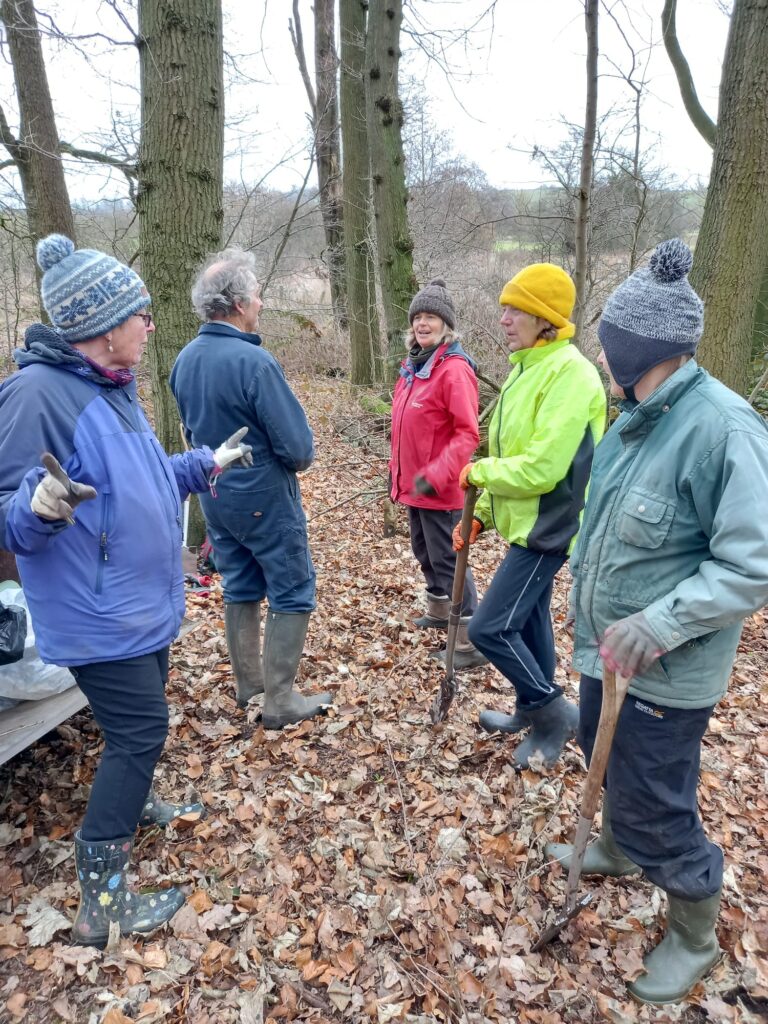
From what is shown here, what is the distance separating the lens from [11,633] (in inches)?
108

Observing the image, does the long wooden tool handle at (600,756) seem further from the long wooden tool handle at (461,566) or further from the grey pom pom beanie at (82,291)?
the grey pom pom beanie at (82,291)

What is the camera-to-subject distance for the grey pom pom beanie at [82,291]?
2258mm

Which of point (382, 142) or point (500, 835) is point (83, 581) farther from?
point (382, 142)

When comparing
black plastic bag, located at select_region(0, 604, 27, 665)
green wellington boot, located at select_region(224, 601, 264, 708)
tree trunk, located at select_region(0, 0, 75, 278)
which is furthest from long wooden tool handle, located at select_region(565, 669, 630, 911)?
tree trunk, located at select_region(0, 0, 75, 278)

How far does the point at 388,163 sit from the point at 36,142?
17.0ft

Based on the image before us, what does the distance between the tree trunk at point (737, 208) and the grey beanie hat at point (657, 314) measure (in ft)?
17.7

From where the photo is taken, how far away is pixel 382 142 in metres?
7.99

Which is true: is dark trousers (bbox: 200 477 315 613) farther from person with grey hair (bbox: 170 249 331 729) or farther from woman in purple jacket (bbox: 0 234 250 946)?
woman in purple jacket (bbox: 0 234 250 946)

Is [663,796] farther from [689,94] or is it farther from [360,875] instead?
[689,94]

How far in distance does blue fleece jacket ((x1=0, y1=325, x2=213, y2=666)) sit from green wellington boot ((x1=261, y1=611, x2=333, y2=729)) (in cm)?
114

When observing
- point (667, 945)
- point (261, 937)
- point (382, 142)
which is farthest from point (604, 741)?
point (382, 142)

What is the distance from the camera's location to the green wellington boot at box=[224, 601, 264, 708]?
→ 3.72 meters

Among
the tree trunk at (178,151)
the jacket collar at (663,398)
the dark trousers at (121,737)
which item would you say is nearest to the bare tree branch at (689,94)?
the tree trunk at (178,151)

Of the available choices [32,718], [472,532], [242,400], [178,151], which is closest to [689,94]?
[178,151]
